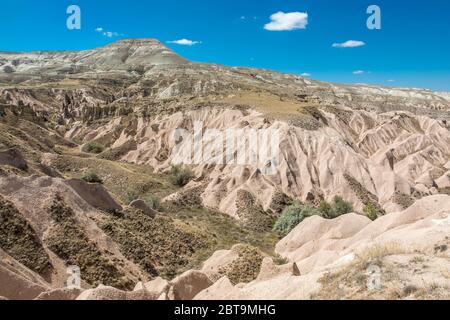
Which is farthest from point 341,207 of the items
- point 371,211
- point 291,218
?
point 291,218

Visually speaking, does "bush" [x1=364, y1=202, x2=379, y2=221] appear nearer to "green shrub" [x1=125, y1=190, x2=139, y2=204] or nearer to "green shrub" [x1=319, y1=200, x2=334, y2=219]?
"green shrub" [x1=319, y1=200, x2=334, y2=219]

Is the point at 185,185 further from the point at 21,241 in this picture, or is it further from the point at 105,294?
the point at 105,294

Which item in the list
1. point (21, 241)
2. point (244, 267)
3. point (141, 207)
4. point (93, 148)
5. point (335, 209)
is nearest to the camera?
point (21, 241)

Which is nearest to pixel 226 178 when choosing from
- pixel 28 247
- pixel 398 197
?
pixel 398 197

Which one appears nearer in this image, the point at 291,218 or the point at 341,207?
the point at 291,218

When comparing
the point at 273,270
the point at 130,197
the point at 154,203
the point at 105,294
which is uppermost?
the point at 105,294

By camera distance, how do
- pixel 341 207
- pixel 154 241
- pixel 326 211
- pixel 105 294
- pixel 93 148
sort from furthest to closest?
pixel 93 148 < pixel 341 207 < pixel 326 211 < pixel 154 241 < pixel 105 294

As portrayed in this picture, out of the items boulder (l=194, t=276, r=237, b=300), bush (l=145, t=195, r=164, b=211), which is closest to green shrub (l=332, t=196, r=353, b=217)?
bush (l=145, t=195, r=164, b=211)
